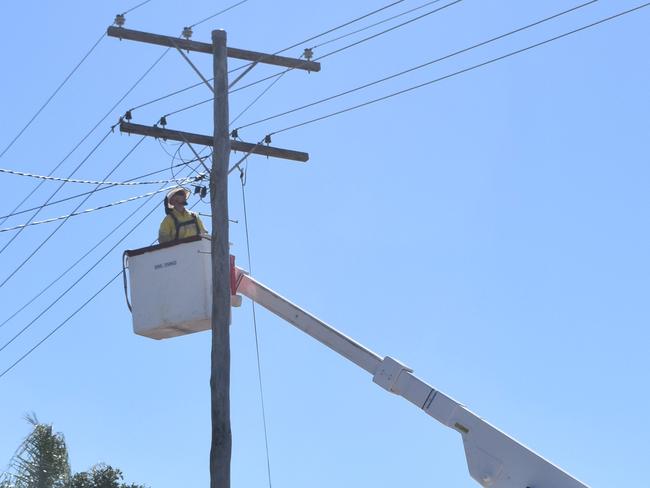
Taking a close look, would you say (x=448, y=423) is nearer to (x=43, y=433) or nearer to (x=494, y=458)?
(x=494, y=458)

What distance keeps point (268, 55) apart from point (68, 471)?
9.19 meters

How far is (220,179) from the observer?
599 inches

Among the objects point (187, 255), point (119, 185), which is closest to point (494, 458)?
point (187, 255)

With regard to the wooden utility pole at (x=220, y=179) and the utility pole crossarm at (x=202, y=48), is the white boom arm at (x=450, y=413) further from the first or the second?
the utility pole crossarm at (x=202, y=48)

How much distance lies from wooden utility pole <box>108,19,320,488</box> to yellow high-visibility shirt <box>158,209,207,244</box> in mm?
516

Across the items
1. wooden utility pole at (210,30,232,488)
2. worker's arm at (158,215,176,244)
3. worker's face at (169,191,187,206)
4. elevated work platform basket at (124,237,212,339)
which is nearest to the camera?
wooden utility pole at (210,30,232,488)

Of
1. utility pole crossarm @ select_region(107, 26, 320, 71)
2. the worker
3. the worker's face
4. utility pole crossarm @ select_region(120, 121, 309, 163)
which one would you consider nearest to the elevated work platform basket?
the worker

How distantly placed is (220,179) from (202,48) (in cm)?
195

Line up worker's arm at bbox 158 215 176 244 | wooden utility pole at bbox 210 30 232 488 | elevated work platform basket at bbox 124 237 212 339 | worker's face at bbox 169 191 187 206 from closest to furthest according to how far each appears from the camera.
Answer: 1. wooden utility pole at bbox 210 30 232 488
2. elevated work platform basket at bbox 124 237 212 339
3. worker's arm at bbox 158 215 176 244
4. worker's face at bbox 169 191 187 206

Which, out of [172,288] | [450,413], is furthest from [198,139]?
[450,413]

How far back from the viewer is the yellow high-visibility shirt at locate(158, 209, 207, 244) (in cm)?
1544

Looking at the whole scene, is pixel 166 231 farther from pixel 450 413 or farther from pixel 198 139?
pixel 450 413

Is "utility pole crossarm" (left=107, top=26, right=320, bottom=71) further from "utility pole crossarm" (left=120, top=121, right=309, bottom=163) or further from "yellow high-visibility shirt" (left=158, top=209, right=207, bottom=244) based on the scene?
"yellow high-visibility shirt" (left=158, top=209, right=207, bottom=244)

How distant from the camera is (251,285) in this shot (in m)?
15.9
